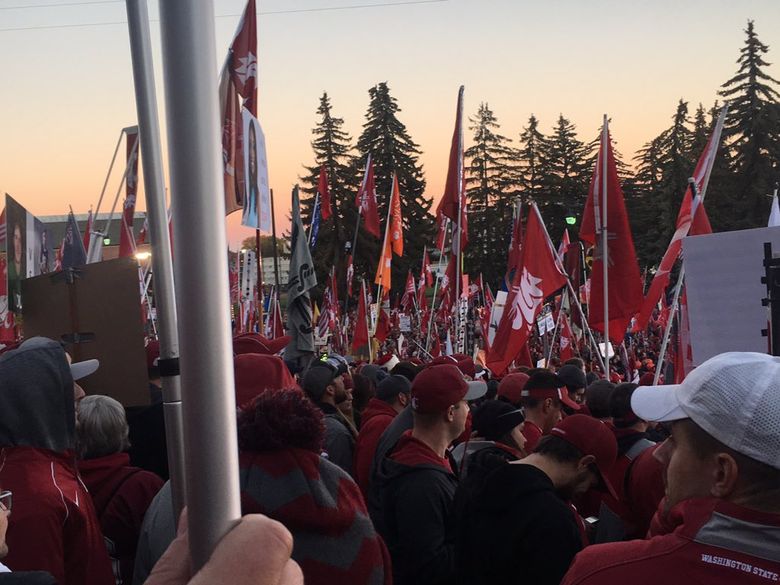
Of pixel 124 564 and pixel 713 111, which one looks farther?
pixel 713 111

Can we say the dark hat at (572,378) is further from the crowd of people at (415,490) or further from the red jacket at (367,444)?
the crowd of people at (415,490)

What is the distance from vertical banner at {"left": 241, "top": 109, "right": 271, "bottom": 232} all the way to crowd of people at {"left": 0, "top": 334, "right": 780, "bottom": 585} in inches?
34.1

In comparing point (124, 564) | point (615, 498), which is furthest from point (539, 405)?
point (124, 564)

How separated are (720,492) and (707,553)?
0.17 meters

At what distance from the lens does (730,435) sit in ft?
5.98

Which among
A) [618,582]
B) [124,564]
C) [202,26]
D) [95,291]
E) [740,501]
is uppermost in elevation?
[202,26]

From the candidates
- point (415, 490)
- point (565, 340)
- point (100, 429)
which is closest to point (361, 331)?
point (565, 340)

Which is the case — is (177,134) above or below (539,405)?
above

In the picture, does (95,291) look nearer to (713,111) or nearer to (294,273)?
(294,273)

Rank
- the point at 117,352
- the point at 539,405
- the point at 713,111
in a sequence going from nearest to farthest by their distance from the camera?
the point at 117,352 < the point at 539,405 < the point at 713,111

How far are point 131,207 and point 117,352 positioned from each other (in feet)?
32.7

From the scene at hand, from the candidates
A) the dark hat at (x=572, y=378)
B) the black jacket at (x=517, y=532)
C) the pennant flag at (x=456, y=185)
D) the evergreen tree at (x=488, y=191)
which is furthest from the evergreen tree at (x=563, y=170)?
the black jacket at (x=517, y=532)

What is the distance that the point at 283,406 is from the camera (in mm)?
2646

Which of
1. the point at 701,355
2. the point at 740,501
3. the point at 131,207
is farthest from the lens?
the point at 131,207
